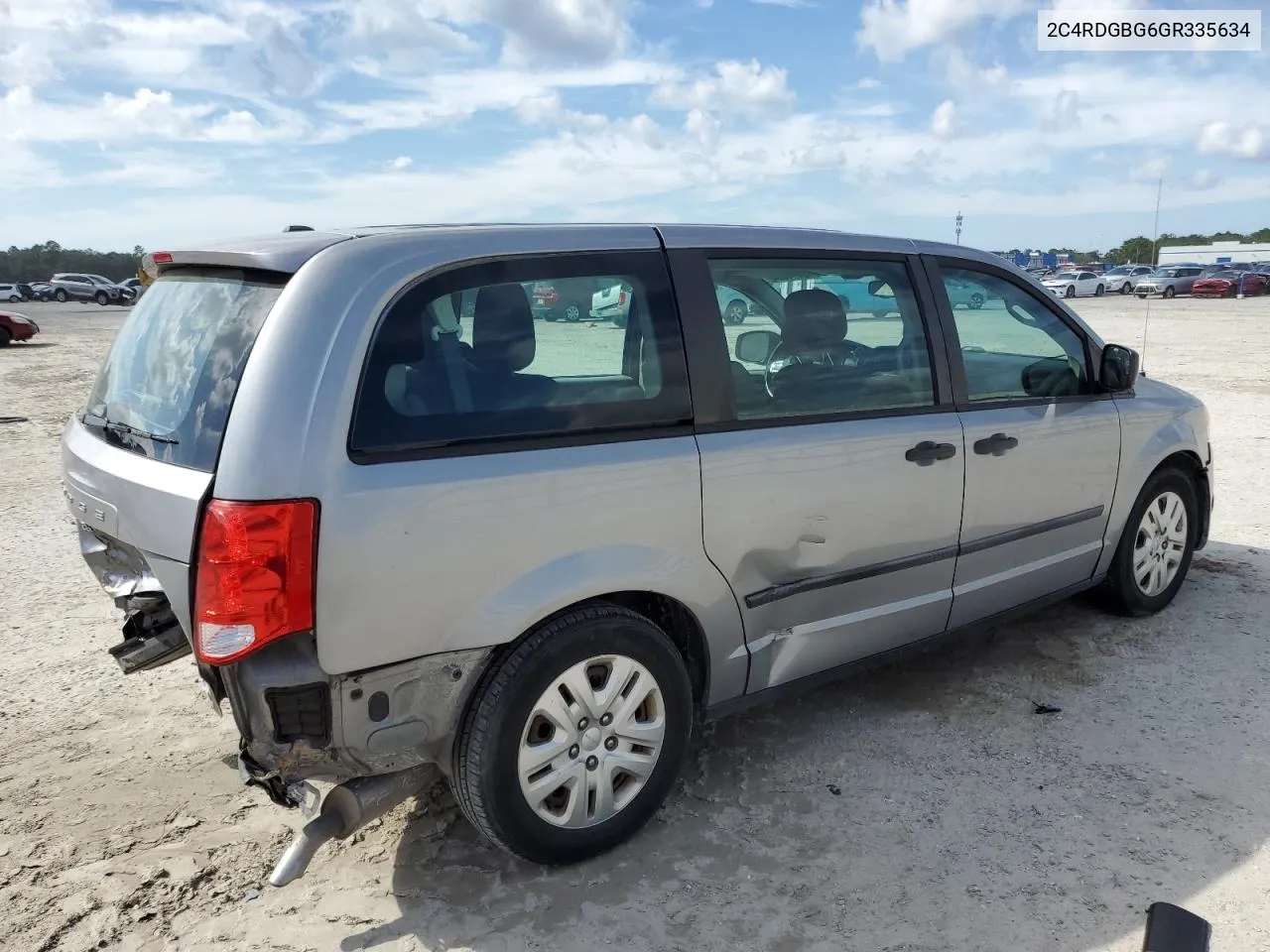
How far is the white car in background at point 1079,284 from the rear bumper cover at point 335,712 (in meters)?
48.0

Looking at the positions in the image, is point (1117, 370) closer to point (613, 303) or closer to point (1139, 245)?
point (613, 303)

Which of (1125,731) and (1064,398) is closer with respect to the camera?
(1125,731)

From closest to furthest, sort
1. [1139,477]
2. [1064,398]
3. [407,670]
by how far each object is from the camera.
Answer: [407,670]
[1064,398]
[1139,477]

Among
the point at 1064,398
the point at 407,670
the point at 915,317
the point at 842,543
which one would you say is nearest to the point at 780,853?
the point at 842,543

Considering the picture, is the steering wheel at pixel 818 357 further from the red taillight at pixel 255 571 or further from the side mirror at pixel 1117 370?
the red taillight at pixel 255 571

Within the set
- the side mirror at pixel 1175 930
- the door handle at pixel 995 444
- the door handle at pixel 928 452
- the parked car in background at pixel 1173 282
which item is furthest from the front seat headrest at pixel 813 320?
the parked car in background at pixel 1173 282

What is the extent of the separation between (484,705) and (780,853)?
1.05 m

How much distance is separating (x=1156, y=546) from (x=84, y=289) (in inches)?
2220

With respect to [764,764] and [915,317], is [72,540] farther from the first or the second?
[915,317]

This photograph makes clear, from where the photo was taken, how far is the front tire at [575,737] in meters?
2.74

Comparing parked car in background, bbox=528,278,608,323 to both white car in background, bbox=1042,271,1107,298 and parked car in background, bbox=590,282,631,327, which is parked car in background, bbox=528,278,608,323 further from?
white car in background, bbox=1042,271,1107,298

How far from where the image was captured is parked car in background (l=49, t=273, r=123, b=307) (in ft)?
166

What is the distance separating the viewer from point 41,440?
1065cm

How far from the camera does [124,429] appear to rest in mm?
2889
